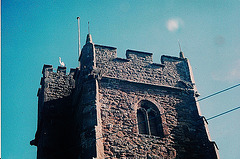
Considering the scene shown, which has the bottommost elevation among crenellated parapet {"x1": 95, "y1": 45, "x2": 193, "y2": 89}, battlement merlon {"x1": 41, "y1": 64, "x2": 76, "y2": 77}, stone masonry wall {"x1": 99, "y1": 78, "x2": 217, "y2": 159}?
stone masonry wall {"x1": 99, "y1": 78, "x2": 217, "y2": 159}

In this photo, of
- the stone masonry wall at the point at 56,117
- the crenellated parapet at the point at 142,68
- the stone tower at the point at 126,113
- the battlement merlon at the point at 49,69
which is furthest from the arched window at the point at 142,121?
the battlement merlon at the point at 49,69

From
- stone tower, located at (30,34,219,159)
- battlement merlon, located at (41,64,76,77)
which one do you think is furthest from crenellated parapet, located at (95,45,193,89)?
battlement merlon, located at (41,64,76,77)

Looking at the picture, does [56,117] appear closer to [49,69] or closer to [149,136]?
[49,69]

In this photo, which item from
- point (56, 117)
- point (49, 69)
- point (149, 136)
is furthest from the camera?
point (49, 69)

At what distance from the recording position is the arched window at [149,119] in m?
14.7

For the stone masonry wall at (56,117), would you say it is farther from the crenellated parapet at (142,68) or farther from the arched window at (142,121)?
the crenellated parapet at (142,68)

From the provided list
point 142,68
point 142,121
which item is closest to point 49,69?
point 142,68

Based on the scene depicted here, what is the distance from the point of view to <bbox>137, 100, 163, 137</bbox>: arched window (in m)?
14.7

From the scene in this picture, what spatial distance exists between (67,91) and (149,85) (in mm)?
4619

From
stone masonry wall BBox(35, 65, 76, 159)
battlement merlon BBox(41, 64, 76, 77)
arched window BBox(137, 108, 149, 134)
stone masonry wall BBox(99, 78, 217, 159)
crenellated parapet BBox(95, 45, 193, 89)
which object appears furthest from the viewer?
battlement merlon BBox(41, 64, 76, 77)

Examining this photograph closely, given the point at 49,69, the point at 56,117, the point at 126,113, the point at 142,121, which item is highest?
the point at 49,69

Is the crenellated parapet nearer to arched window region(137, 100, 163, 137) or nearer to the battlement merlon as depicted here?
arched window region(137, 100, 163, 137)

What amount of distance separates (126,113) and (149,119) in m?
0.98

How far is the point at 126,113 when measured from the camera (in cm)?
A: 1473
